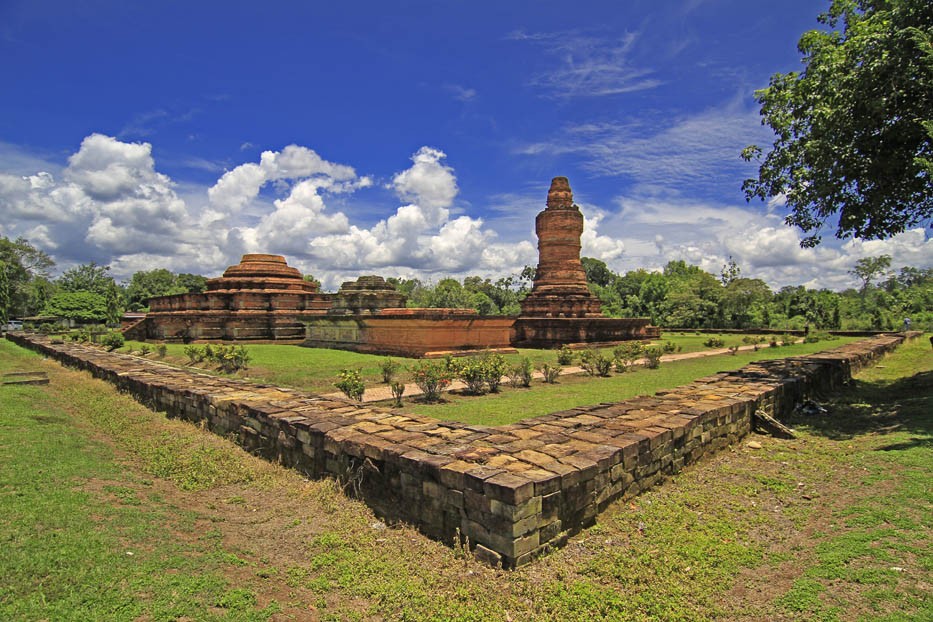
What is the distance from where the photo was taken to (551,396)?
8.34 m

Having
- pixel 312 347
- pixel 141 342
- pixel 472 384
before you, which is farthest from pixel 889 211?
pixel 141 342

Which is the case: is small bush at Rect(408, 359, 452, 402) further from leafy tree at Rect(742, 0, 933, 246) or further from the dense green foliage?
the dense green foliage

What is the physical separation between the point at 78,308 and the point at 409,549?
44.7m

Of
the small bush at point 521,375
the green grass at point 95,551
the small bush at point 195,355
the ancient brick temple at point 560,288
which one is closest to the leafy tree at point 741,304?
the ancient brick temple at point 560,288

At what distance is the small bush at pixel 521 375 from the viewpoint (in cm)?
955

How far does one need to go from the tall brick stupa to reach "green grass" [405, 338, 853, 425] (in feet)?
24.9

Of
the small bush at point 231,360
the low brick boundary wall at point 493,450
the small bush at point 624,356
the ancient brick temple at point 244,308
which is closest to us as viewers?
the low brick boundary wall at point 493,450

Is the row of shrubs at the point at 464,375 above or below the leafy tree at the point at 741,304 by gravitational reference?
below

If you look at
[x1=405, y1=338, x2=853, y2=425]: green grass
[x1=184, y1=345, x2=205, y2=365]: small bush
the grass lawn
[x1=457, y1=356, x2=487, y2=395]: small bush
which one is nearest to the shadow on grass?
[x1=405, y1=338, x2=853, y2=425]: green grass

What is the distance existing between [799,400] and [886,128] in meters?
4.27

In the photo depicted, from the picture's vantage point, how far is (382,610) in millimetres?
2518

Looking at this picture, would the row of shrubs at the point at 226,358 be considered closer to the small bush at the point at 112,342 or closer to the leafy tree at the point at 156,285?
the small bush at the point at 112,342

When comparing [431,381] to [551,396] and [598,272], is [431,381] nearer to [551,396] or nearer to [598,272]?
[551,396]

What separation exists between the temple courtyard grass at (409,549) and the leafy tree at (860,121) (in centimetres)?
459
